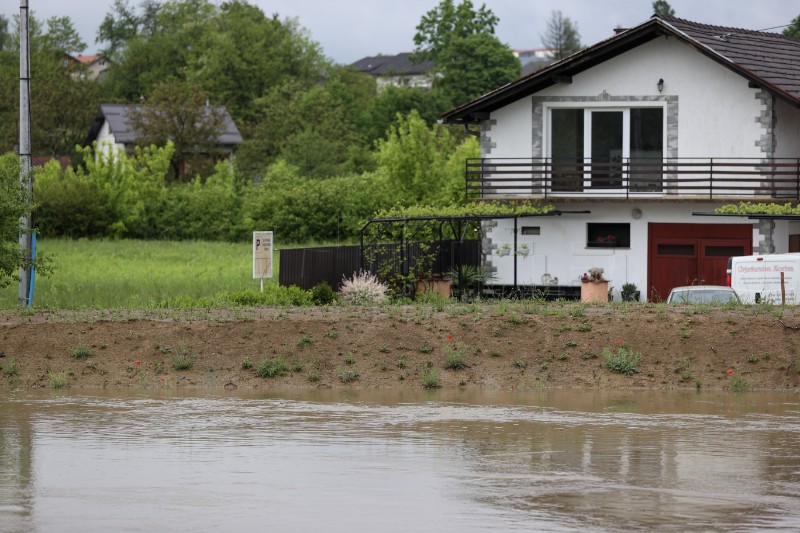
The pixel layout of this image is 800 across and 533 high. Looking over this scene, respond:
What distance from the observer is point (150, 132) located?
81750 mm

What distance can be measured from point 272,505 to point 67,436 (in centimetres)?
493

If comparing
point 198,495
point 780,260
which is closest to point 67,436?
point 198,495

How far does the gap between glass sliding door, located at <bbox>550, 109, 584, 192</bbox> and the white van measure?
10.00 metres

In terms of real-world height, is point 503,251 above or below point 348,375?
above

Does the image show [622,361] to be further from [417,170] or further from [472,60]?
[472,60]

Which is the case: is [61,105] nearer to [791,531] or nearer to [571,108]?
[571,108]

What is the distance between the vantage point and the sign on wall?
32938 millimetres

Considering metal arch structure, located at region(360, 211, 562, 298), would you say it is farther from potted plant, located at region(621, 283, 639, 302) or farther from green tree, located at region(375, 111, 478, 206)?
green tree, located at region(375, 111, 478, 206)

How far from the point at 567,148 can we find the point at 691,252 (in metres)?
4.54

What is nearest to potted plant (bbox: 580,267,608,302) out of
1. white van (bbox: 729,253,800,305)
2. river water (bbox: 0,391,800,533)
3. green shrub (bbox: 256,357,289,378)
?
white van (bbox: 729,253,800,305)

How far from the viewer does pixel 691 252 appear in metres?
36.6

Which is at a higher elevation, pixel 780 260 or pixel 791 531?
pixel 780 260

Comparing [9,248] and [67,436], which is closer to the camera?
[67,436]

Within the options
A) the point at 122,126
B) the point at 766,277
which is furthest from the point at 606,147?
the point at 122,126
